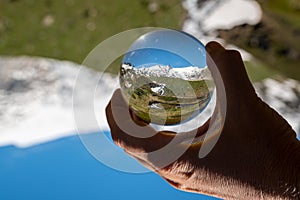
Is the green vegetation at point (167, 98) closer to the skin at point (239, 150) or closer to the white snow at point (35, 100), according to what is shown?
the skin at point (239, 150)

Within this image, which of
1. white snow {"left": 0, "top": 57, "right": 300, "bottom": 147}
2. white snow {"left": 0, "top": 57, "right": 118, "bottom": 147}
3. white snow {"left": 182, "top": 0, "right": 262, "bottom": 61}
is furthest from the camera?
white snow {"left": 0, "top": 57, "right": 118, "bottom": 147}

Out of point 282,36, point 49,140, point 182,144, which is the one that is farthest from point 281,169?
point 49,140

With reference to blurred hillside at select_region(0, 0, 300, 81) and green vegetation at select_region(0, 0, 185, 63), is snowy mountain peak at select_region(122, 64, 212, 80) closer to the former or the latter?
blurred hillside at select_region(0, 0, 300, 81)

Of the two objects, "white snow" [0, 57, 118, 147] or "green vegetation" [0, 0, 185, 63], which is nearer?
"green vegetation" [0, 0, 185, 63]

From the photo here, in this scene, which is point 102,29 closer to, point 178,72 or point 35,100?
point 35,100

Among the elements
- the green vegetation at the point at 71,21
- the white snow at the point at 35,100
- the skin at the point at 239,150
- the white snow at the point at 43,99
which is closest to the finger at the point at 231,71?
the skin at the point at 239,150

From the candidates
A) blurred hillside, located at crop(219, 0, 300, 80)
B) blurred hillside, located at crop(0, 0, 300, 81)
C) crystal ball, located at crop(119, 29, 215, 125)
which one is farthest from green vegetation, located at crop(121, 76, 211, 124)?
blurred hillside, located at crop(0, 0, 300, 81)

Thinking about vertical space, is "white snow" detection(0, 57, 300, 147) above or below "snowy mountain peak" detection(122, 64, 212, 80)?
above
